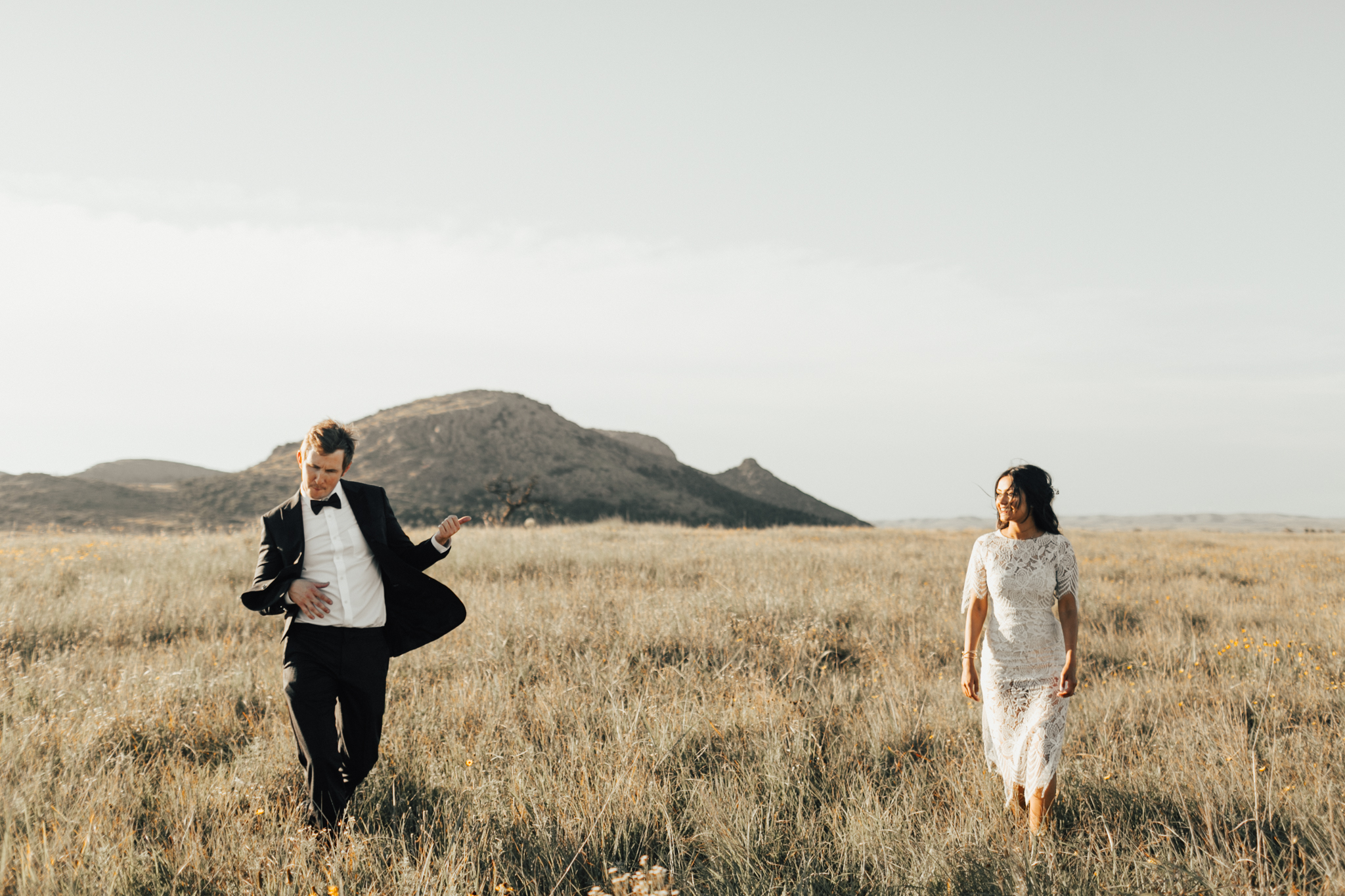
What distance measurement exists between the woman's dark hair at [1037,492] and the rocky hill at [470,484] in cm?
3741

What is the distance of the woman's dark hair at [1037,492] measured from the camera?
338 cm

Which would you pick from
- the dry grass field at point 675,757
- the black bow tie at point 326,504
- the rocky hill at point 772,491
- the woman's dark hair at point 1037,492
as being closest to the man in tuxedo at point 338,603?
the black bow tie at point 326,504

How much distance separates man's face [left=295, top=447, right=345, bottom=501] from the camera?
120 inches

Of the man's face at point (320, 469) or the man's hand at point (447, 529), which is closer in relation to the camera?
the man's face at point (320, 469)

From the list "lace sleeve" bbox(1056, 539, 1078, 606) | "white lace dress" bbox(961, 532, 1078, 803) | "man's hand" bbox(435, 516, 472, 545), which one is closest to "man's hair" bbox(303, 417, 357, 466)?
"man's hand" bbox(435, 516, 472, 545)

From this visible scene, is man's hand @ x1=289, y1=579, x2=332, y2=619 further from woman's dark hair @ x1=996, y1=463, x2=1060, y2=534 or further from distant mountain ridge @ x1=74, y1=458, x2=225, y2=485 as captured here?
distant mountain ridge @ x1=74, y1=458, x2=225, y2=485

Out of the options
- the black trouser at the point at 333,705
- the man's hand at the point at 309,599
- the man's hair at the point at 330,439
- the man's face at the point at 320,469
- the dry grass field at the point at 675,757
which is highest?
the man's hair at the point at 330,439

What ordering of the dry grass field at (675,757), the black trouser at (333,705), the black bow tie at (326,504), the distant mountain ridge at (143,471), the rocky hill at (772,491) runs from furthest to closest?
1. the distant mountain ridge at (143,471)
2. the rocky hill at (772,491)
3. the black bow tie at (326,504)
4. the black trouser at (333,705)
5. the dry grass field at (675,757)

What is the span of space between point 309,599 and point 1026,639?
3383 millimetres

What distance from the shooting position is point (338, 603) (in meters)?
3.20

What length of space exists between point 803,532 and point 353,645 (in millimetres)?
21889

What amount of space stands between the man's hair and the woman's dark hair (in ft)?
10.4

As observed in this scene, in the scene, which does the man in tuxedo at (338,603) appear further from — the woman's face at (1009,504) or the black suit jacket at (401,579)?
the woman's face at (1009,504)

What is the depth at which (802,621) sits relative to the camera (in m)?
6.73
